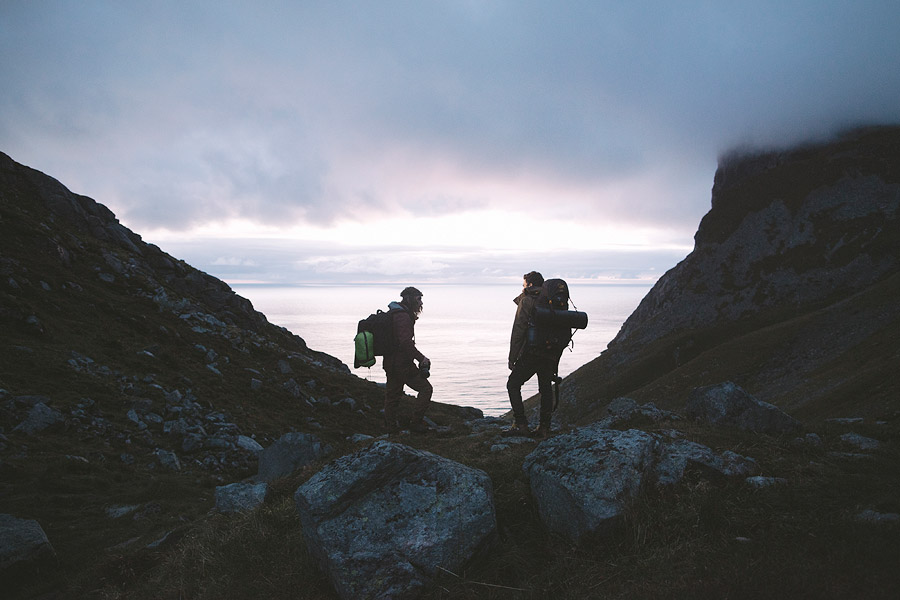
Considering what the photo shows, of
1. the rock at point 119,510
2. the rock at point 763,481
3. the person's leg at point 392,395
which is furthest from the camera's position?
the person's leg at point 392,395

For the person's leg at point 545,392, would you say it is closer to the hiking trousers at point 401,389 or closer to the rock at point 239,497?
the hiking trousers at point 401,389

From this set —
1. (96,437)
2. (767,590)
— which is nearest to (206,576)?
(767,590)

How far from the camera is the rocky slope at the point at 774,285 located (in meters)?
56.2

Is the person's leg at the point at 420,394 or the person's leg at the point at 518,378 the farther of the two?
the person's leg at the point at 420,394

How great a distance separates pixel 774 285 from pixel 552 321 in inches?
3337

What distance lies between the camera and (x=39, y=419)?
14.3 m

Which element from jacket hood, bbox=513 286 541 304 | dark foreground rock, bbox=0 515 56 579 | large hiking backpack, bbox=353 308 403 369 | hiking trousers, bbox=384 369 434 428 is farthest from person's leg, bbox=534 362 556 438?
dark foreground rock, bbox=0 515 56 579

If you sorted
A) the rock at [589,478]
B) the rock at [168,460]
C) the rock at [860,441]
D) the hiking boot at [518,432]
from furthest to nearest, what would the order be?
the rock at [168,460], the hiking boot at [518,432], the rock at [860,441], the rock at [589,478]

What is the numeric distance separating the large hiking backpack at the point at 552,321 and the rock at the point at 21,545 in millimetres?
10236

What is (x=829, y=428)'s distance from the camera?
37.0ft

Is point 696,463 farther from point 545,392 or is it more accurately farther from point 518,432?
point 518,432

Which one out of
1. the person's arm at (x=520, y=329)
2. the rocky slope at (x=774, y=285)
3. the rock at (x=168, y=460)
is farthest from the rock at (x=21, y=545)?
the rocky slope at (x=774, y=285)

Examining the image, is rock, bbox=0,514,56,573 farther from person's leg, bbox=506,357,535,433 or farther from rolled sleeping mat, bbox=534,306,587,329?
rolled sleeping mat, bbox=534,306,587,329

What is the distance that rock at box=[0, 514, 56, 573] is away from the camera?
8148 mm
